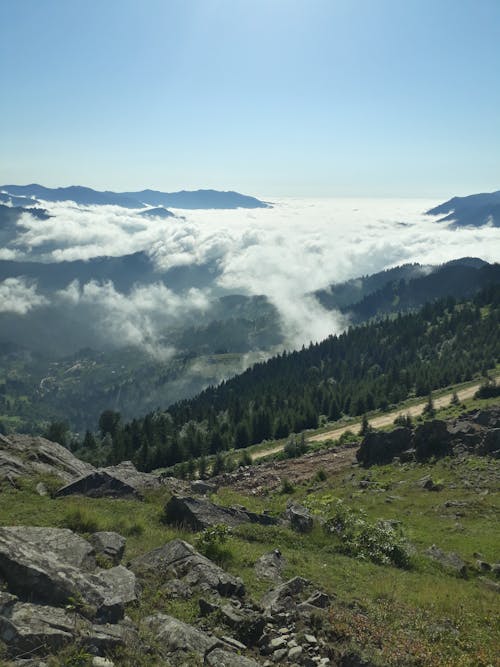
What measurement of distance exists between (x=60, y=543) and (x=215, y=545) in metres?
6.90

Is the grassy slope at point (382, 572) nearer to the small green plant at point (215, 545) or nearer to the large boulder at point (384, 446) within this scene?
the small green plant at point (215, 545)

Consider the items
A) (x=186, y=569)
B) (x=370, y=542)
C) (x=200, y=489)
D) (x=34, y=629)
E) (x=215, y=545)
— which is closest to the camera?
(x=34, y=629)

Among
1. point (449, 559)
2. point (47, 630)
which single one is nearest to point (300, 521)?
point (449, 559)

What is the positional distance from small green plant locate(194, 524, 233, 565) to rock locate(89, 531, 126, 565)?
3666 mm

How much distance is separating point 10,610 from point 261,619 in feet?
25.2

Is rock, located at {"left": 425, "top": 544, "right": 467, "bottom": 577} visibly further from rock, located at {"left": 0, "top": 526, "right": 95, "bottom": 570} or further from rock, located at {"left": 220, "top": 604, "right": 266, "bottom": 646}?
rock, located at {"left": 0, "top": 526, "right": 95, "bottom": 570}

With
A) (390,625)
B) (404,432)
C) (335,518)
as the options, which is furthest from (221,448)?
(390,625)

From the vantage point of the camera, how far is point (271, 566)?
68.6 ft

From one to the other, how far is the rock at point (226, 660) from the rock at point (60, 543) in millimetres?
6121

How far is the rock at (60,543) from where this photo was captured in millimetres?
16859

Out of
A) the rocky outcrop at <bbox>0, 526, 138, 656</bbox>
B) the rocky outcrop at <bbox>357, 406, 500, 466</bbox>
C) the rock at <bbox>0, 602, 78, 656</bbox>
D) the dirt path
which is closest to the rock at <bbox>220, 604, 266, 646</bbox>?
the rocky outcrop at <bbox>0, 526, 138, 656</bbox>

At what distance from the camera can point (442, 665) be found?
1408cm

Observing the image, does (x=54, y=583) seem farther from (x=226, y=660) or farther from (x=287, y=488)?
(x=287, y=488)

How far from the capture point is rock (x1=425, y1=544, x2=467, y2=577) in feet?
84.3
